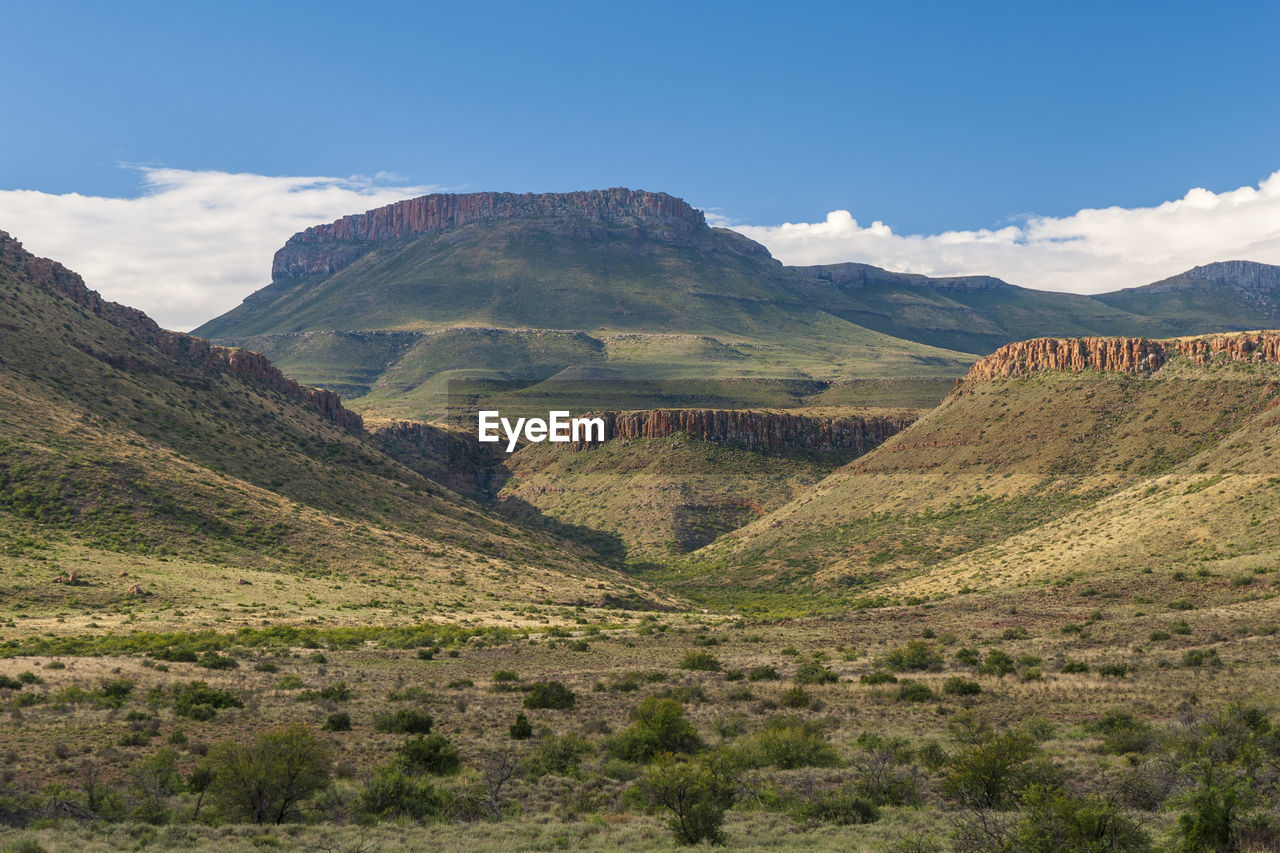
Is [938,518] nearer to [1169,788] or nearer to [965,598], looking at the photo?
[965,598]

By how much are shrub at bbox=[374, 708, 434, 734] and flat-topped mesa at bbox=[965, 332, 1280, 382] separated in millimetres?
89102

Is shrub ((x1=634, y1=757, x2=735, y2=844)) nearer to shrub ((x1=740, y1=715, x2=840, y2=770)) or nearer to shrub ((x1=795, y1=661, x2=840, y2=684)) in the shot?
shrub ((x1=740, y1=715, x2=840, y2=770))

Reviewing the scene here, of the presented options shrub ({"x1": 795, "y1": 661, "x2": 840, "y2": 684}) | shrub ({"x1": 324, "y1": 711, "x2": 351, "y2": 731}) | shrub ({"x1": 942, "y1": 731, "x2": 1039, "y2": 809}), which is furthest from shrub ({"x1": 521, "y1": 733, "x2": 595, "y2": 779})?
shrub ({"x1": 795, "y1": 661, "x2": 840, "y2": 684})

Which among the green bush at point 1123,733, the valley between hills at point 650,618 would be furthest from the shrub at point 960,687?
the green bush at point 1123,733

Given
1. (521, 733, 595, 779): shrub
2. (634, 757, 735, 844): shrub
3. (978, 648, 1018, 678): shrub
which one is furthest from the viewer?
(978, 648, 1018, 678): shrub

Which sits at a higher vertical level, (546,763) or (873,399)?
(873,399)

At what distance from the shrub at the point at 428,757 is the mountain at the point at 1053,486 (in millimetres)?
44665

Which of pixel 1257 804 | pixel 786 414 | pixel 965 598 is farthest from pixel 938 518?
pixel 1257 804

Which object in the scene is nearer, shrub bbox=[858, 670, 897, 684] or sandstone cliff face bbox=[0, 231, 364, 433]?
shrub bbox=[858, 670, 897, 684]

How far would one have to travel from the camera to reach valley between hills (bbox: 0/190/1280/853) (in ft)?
68.7

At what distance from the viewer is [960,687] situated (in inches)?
1329

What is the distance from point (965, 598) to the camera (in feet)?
194

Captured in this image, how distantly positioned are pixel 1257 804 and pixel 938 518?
7287cm

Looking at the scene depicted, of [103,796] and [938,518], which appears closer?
[103,796]
